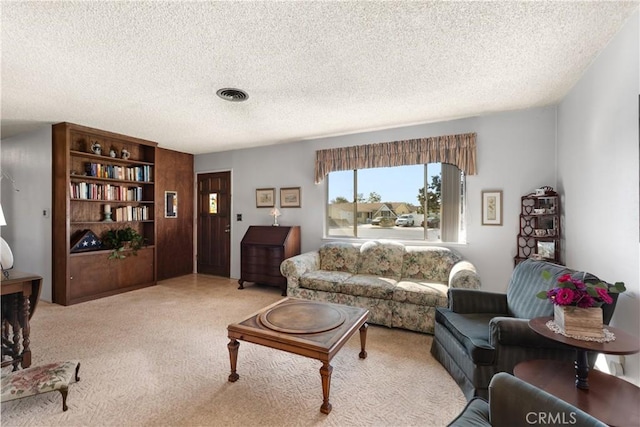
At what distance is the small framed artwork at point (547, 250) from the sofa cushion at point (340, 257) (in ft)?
6.85

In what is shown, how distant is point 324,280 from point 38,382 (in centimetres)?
252

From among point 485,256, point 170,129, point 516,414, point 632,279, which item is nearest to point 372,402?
point 516,414

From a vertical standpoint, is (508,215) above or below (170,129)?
below

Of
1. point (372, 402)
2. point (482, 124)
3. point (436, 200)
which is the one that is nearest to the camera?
point (372, 402)

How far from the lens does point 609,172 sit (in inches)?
78.3

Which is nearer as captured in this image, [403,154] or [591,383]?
[591,383]

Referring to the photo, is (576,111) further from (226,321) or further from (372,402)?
(226,321)

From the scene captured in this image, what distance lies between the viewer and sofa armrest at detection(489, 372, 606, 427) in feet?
2.87

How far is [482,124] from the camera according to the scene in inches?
137

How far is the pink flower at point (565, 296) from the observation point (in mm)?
1407

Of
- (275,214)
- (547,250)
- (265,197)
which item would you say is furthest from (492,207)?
(265,197)

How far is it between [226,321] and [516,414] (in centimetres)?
292

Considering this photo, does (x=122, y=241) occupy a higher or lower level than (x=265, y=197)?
lower

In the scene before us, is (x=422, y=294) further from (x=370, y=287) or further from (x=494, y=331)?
(x=494, y=331)
